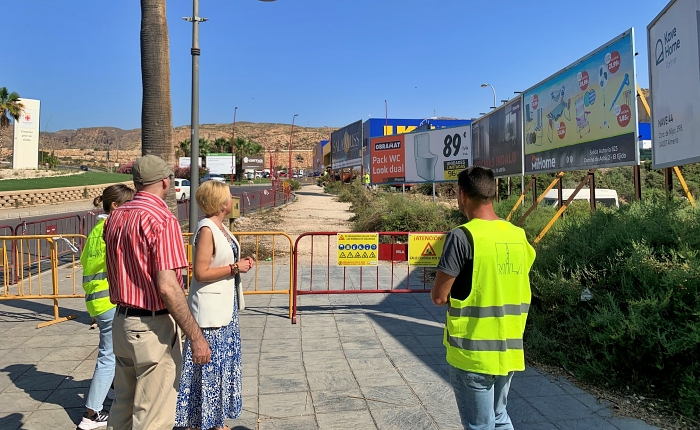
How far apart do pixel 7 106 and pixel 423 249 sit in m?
42.9

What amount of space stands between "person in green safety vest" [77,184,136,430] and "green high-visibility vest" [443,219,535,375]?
8.17ft

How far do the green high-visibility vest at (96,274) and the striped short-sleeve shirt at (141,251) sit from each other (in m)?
1.28

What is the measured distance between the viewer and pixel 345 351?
211 inches

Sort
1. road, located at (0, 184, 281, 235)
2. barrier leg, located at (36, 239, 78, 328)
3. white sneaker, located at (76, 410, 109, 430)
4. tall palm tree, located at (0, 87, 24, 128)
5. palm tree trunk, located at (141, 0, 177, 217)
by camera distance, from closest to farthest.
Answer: white sneaker, located at (76, 410, 109, 430) < barrier leg, located at (36, 239, 78, 328) < palm tree trunk, located at (141, 0, 177, 217) < road, located at (0, 184, 281, 235) < tall palm tree, located at (0, 87, 24, 128)

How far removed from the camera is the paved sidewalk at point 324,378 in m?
3.72

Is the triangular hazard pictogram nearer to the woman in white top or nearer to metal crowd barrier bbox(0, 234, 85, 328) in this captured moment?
the woman in white top

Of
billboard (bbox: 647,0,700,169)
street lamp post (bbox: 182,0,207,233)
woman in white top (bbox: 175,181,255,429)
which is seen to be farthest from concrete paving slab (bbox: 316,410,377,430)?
street lamp post (bbox: 182,0,207,233)

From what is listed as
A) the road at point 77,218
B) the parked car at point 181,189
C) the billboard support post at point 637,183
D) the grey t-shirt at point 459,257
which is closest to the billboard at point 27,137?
the parked car at point 181,189

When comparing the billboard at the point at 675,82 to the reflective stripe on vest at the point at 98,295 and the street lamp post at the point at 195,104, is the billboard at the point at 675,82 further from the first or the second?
the street lamp post at the point at 195,104

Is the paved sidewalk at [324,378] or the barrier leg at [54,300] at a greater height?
the barrier leg at [54,300]

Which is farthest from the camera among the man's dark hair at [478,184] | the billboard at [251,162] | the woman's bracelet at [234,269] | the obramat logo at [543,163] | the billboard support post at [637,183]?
the billboard at [251,162]

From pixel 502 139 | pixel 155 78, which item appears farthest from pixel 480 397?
pixel 502 139

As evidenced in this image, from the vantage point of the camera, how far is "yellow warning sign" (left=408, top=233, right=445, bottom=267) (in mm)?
6582

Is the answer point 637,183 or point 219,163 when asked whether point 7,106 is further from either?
point 637,183
